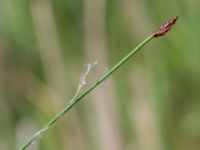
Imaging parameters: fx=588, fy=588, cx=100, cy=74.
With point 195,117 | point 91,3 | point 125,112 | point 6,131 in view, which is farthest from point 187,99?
point 6,131

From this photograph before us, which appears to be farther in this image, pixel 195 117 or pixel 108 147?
pixel 195 117

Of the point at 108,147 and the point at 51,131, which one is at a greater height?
the point at 51,131

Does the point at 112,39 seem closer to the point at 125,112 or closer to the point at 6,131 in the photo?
the point at 125,112

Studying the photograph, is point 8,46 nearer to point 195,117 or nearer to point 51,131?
point 51,131

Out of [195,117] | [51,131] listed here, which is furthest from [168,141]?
[51,131]

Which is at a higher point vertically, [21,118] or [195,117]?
[21,118]

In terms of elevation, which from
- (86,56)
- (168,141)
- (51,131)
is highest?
(86,56)
